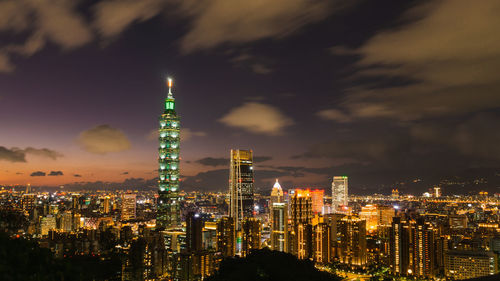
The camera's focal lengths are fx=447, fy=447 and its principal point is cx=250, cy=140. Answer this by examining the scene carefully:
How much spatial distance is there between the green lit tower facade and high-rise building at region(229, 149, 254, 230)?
517cm

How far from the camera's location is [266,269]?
1170 cm

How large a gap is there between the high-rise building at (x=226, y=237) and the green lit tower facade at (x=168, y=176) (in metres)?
13.2

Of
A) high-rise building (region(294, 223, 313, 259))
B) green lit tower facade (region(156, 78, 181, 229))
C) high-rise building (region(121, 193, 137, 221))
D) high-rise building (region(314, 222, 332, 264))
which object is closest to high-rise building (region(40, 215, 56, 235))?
green lit tower facade (region(156, 78, 181, 229))

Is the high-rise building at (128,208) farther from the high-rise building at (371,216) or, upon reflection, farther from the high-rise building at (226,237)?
the high-rise building at (371,216)

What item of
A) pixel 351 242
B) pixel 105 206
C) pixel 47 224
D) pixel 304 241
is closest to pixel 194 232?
pixel 304 241

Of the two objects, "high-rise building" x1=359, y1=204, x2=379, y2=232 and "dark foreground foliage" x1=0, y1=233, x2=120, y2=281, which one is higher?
Answer: "dark foreground foliage" x1=0, y1=233, x2=120, y2=281

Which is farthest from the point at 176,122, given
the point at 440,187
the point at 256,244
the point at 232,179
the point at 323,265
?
the point at 440,187

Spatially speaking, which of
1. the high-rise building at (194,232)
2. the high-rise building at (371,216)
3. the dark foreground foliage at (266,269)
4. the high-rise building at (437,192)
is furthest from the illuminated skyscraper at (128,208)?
the high-rise building at (437,192)

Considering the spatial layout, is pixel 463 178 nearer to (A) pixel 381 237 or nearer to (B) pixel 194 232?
(A) pixel 381 237

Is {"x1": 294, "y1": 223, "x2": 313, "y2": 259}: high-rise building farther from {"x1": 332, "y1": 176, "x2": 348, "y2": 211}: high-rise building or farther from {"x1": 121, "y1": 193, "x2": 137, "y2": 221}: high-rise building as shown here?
{"x1": 332, "y1": 176, "x2": 348, "y2": 211}: high-rise building

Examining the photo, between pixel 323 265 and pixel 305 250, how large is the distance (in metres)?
2.01

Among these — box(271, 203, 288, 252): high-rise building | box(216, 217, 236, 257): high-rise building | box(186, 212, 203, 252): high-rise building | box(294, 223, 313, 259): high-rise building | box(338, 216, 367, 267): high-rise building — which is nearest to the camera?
box(216, 217, 236, 257): high-rise building

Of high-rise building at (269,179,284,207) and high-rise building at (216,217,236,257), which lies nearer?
high-rise building at (216,217,236,257)

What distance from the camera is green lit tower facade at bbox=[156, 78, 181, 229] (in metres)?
38.0
